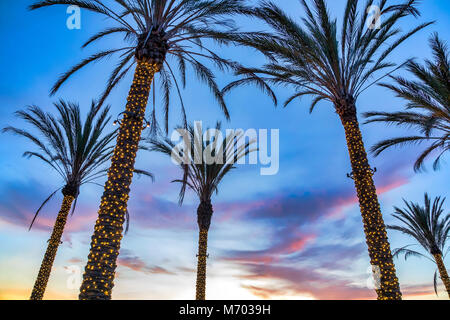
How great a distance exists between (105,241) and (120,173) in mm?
1633

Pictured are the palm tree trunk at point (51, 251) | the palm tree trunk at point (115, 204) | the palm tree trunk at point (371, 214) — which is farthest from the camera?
the palm tree trunk at point (51, 251)

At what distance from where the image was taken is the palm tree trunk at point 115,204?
18.0 feet

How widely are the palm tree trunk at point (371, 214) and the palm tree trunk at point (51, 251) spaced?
13.4 metres

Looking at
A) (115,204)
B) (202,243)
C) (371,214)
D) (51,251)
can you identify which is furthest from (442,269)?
(51,251)

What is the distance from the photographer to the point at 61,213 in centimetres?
1327

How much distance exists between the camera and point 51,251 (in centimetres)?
A: 1263

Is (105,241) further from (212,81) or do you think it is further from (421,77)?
(421,77)

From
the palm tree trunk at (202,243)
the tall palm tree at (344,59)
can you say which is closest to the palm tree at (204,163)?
the palm tree trunk at (202,243)

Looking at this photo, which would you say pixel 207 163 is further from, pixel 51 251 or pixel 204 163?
pixel 51 251

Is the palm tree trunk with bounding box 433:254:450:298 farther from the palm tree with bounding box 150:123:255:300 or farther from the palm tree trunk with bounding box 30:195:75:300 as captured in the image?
the palm tree trunk with bounding box 30:195:75:300

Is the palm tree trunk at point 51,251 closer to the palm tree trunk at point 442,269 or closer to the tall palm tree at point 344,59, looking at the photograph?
the tall palm tree at point 344,59

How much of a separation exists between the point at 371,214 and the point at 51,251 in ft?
45.8
